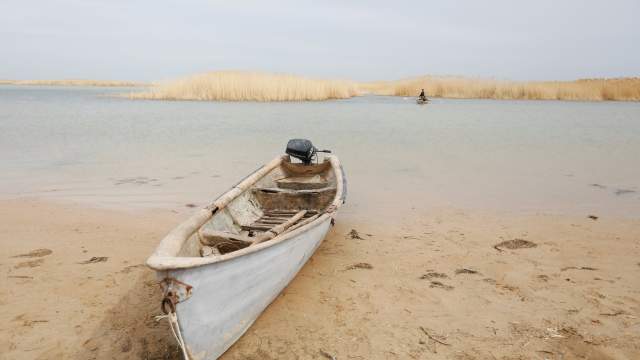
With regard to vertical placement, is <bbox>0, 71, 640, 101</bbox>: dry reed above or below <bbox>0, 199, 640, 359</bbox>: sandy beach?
above

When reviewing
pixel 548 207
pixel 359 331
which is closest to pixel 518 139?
pixel 548 207

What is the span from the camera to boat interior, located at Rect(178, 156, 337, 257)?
3.73 m

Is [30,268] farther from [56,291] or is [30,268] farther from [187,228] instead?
[187,228]

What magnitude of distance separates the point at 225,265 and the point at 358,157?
8446mm

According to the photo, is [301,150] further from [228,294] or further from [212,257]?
[212,257]

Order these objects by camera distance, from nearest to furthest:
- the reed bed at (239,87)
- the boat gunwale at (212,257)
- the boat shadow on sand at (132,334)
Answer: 1. the boat gunwale at (212,257)
2. the boat shadow on sand at (132,334)
3. the reed bed at (239,87)

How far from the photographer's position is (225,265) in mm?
2562

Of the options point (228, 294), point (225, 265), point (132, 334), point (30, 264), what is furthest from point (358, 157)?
point (225, 265)

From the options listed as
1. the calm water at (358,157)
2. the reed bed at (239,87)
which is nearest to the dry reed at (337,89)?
the reed bed at (239,87)

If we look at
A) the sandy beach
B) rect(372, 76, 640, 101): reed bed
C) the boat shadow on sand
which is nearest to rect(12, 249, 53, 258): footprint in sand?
the sandy beach

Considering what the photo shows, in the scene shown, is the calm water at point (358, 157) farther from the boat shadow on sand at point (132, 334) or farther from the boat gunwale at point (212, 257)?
the boat shadow on sand at point (132, 334)

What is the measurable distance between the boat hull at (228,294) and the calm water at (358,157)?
3.50 metres

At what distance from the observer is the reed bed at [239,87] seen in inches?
949

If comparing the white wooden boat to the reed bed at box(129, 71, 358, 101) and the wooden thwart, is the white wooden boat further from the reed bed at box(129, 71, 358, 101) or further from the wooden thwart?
Result: the reed bed at box(129, 71, 358, 101)
